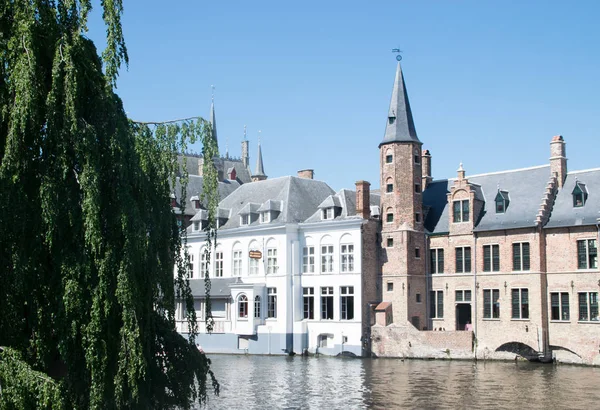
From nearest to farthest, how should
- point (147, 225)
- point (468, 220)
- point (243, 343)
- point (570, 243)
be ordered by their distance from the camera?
1. point (147, 225)
2. point (570, 243)
3. point (468, 220)
4. point (243, 343)

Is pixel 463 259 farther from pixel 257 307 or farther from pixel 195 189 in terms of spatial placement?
pixel 195 189

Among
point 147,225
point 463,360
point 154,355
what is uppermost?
point 147,225

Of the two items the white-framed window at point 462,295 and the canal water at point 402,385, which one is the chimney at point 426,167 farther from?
the canal water at point 402,385

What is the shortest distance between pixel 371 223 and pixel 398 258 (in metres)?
2.73

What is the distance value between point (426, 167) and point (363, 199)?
7130mm

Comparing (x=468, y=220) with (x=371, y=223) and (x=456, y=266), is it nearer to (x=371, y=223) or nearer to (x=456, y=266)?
(x=456, y=266)

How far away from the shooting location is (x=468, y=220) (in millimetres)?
45125

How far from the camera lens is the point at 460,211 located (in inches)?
1791

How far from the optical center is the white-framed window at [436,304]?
151ft

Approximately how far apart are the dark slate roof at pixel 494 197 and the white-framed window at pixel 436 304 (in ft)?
12.3

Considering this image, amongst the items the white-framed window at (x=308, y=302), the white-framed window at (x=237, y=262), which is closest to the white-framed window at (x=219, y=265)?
the white-framed window at (x=237, y=262)

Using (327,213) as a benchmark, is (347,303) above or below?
below

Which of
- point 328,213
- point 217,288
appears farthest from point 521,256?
point 217,288

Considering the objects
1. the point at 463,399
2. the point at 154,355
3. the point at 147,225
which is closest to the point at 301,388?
the point at 463,399
